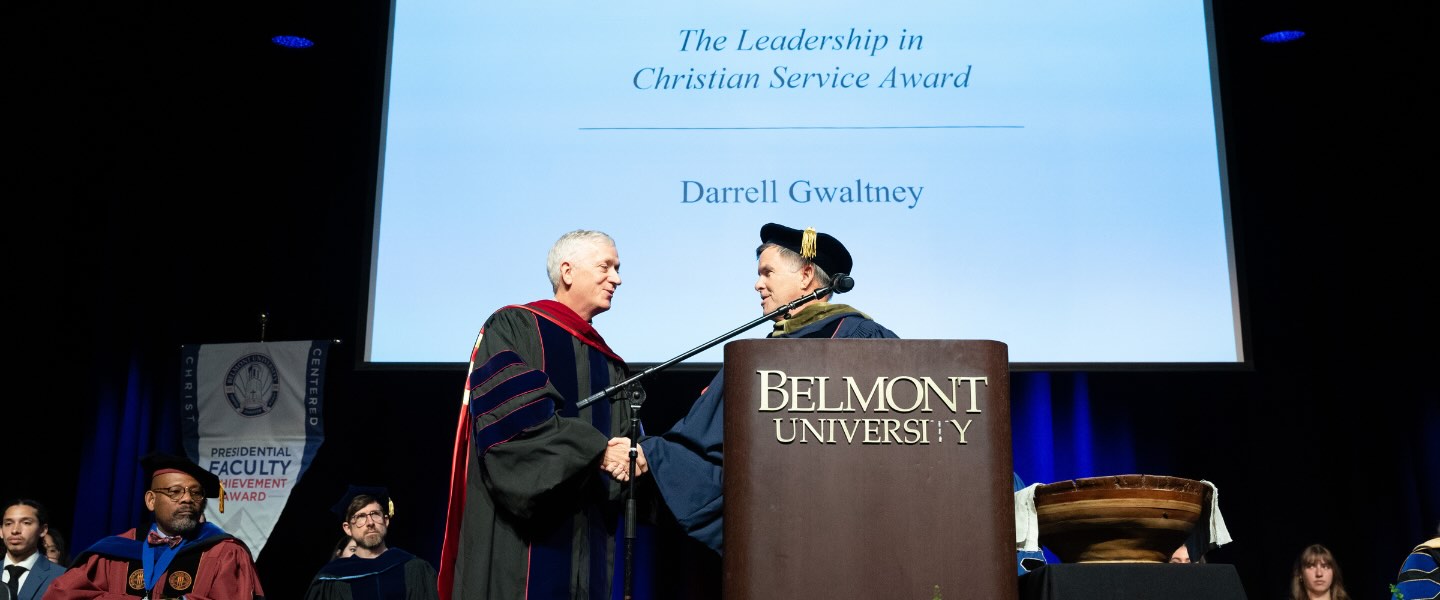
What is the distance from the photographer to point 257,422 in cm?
639

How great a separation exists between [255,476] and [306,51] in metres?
2.05

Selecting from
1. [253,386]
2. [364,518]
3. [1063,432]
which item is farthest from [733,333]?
[253,386]

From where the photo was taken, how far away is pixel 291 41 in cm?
663

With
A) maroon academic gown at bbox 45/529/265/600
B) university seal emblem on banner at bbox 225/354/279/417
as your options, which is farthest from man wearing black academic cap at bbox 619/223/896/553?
university seal emblem on banner at bbox 225/354/279/417

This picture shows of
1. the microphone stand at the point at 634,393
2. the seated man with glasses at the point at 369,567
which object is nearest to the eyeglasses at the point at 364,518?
the seated man with glasses at the point at 369,567

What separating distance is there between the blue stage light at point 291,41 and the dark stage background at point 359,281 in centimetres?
6

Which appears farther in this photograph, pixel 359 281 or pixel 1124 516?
pixel 359 281

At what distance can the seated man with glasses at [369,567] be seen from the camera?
6082 mm

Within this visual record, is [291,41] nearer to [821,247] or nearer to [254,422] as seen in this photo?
[254,422]

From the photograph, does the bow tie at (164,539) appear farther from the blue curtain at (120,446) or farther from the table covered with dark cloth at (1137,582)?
the table covered with dark cloth at (1137,582)

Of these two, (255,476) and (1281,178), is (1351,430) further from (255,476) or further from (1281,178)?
(255,476)

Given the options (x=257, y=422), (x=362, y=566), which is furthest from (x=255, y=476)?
(x=362, y=566)

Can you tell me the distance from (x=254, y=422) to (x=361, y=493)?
67 centimetres

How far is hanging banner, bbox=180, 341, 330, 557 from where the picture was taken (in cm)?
626
